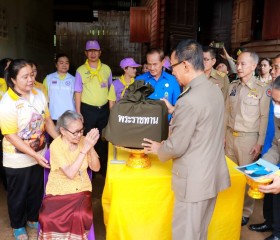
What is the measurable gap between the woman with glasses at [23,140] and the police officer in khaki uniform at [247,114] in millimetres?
1622

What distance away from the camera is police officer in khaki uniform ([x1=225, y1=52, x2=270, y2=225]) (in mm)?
2740

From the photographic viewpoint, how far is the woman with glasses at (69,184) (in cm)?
218

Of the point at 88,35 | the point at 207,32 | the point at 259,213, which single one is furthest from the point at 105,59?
the point at 259,213

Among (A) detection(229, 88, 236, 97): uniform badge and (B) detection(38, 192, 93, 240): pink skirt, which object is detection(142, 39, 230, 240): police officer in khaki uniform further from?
(A) detection(229, 88, 236, 97): uniform badge

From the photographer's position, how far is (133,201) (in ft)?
6.62

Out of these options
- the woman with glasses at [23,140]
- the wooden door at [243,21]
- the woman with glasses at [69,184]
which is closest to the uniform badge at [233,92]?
the woman with glasses at [69,184]

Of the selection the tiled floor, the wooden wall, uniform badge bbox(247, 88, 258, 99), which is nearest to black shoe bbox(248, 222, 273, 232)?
the tiled floor

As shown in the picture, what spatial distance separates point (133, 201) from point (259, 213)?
6.02 ft

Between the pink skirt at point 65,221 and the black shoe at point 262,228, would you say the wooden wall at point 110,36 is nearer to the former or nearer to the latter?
the black shoe at point 262,228

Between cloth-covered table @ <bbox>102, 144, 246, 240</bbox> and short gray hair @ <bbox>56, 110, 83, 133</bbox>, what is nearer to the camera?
cloth-covered table @ <bbox>102, 144, 246, 240</bbox>

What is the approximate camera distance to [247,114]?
2.79 m

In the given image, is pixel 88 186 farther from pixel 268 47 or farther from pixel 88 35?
pixel 88 35

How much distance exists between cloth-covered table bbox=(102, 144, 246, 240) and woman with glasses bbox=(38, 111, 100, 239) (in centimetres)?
22

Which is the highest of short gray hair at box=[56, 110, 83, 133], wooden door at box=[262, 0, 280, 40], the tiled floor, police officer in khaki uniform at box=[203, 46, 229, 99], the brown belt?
wooden door at box=[262, 0, 280, 40]
